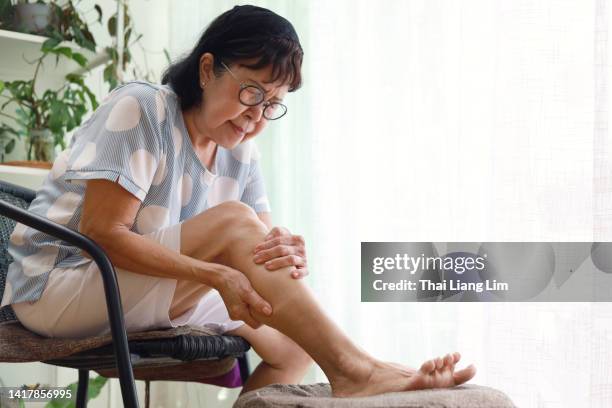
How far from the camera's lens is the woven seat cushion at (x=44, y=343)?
125 centimetres

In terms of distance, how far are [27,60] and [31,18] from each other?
0.21 metres

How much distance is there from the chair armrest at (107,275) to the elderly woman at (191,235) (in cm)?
11

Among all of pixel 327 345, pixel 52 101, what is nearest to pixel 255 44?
pixel 327 345

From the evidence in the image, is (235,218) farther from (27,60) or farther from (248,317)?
(27,60)

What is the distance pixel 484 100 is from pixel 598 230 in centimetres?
38

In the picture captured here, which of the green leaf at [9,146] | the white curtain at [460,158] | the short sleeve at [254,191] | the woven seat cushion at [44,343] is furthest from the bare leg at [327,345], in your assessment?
the green leaf at [9,146]

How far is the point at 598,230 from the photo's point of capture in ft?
5.20

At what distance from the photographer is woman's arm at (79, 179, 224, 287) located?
1274 mm

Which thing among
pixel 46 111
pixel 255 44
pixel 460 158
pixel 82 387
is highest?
pixel 46 111

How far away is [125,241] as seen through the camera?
1297mm

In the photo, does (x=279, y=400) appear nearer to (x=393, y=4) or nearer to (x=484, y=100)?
(x=484, y=100)

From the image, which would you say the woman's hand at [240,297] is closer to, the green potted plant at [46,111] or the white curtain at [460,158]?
the white curtain at [460,158]

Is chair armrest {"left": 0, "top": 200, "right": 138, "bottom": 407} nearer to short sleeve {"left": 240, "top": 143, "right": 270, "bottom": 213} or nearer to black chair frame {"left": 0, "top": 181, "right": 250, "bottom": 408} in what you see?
black chair frame {"left": 0, "top": 181, "right": 250, "bottom": 408}

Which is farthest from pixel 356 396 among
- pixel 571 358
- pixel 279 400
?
pixel 571 358
